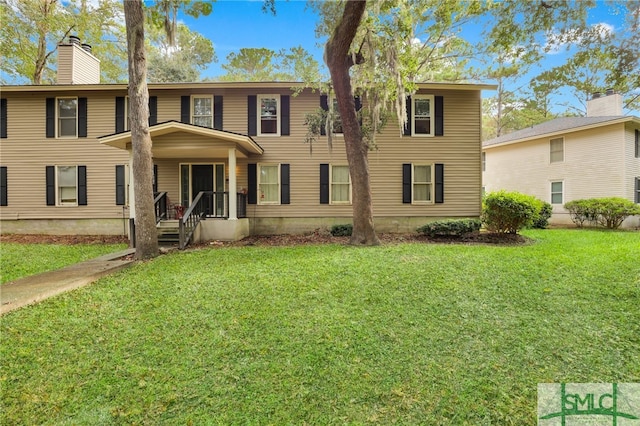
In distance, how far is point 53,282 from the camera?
4.68 m

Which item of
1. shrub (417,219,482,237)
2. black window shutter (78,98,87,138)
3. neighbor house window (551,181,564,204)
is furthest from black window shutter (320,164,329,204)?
neighbor house window (551,181,564,204)

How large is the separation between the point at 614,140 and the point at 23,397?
19178 mm

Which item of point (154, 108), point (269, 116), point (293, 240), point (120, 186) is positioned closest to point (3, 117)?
point (120, 186)

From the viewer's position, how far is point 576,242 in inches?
312

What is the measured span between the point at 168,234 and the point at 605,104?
69.7ft

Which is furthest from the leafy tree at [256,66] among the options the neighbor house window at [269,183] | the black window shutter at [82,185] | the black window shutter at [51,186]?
the black window shutter at [51,186]

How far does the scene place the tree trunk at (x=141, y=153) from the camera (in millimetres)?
6496

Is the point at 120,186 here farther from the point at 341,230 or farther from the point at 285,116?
the point at 341,230

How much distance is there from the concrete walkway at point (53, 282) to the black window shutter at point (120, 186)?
491 cm

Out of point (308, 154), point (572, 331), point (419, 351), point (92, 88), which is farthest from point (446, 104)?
point (92, 88)

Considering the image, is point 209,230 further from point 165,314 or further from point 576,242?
point 576,242

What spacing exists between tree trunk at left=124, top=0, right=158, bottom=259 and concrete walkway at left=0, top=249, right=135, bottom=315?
1.88 feet

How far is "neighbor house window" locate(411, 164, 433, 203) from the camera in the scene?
11.0m

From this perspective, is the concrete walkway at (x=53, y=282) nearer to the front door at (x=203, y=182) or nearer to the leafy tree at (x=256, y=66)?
the front door at (x=203, y=182)
